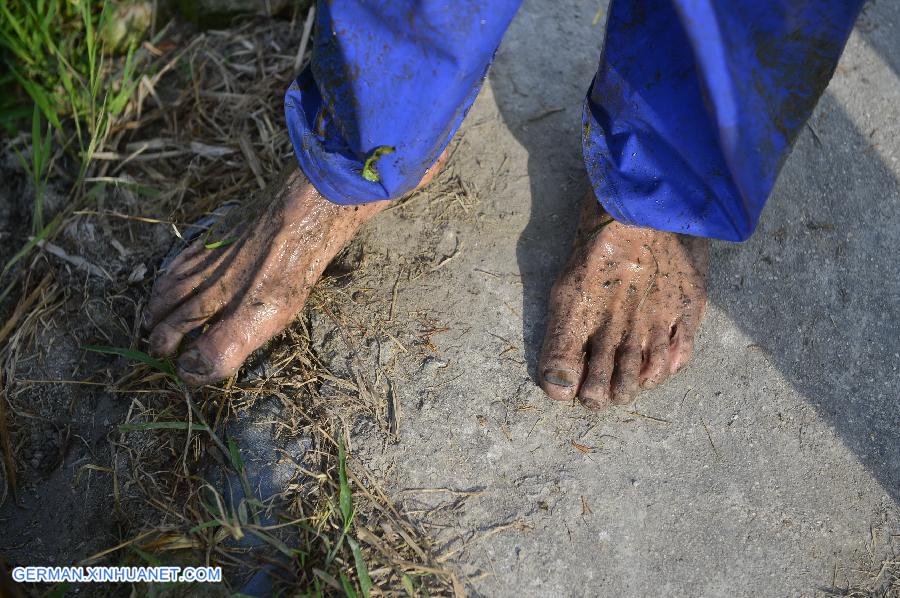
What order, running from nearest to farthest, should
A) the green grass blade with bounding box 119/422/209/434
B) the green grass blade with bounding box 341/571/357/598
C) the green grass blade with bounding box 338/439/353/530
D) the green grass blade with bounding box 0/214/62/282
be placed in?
1. the green grass blade with bounding box 341/571/357/598
2. the green grass blade with bounding box 338/439/353/530
3. the green grass blade with bounding box 119/422/209/434
4. the green grass blade with bounding box 0/214/62/282

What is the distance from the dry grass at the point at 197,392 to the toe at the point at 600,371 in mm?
500

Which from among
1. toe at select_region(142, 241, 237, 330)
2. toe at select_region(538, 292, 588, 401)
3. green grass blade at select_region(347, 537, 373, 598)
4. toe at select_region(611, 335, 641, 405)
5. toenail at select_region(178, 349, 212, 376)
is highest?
toe at select_region(142, 241, 237, 330)

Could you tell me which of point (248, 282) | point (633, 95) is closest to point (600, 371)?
point (633, 95)

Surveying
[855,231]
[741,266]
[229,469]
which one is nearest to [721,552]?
[741,266]

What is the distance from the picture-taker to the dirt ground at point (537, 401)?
179cm

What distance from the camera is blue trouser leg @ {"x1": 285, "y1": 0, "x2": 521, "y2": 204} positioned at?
141 centimetres

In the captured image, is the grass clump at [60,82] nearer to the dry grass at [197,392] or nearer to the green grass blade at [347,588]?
the dry grass at [197,392]

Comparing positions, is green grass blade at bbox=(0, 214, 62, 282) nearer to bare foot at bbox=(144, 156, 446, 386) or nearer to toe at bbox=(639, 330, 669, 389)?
Result: bare foot at bbox=(144, 156, 446, 386)

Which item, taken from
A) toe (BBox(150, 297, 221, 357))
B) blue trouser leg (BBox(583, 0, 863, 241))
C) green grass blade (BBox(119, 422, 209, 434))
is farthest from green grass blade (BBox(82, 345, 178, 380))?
blue trouser leg (BBox(583, 0, 863, 241))

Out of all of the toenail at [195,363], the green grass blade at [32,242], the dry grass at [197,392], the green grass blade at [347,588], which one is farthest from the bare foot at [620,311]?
the green grass blade at [32,242]

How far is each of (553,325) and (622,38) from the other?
72cm

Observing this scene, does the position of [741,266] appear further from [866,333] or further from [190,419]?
[190,419]

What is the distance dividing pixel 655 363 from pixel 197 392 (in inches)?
46.9

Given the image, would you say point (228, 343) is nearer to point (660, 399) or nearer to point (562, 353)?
point (562, 353)
